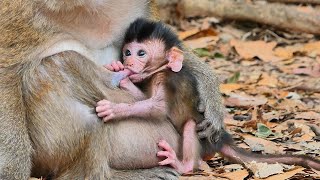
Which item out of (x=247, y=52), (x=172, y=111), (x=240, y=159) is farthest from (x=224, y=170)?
(x=247, y=52)

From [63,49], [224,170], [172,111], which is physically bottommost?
[224,170]

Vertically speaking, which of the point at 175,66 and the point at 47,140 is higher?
the point at 175,66

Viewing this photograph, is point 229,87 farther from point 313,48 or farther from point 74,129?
point 74,129

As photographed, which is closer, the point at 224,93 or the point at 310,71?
the point at 224,93

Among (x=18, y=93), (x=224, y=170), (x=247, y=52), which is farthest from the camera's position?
(x=247, y=52)

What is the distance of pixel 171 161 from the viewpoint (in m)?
4.14

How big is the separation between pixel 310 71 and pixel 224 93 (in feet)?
3.53

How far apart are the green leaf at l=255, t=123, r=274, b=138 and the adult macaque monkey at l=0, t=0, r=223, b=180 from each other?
106 centimetres

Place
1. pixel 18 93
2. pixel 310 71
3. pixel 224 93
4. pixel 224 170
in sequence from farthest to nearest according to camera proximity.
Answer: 1. pixel 310 71
2. pixel 224 93
3. pixel 224 170
4. pixel 18 93

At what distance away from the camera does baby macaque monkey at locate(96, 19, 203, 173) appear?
4137 millimetres

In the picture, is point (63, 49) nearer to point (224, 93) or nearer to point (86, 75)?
point (86, 75)

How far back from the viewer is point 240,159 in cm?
452

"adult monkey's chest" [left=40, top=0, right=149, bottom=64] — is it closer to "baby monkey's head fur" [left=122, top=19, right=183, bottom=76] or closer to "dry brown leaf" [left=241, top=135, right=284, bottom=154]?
"baby monkey's head fur" [left=122, top=19, right=183, bottom=76]

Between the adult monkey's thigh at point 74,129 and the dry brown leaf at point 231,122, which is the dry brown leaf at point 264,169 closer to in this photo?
the adult monkey's thigh at point 74,129
